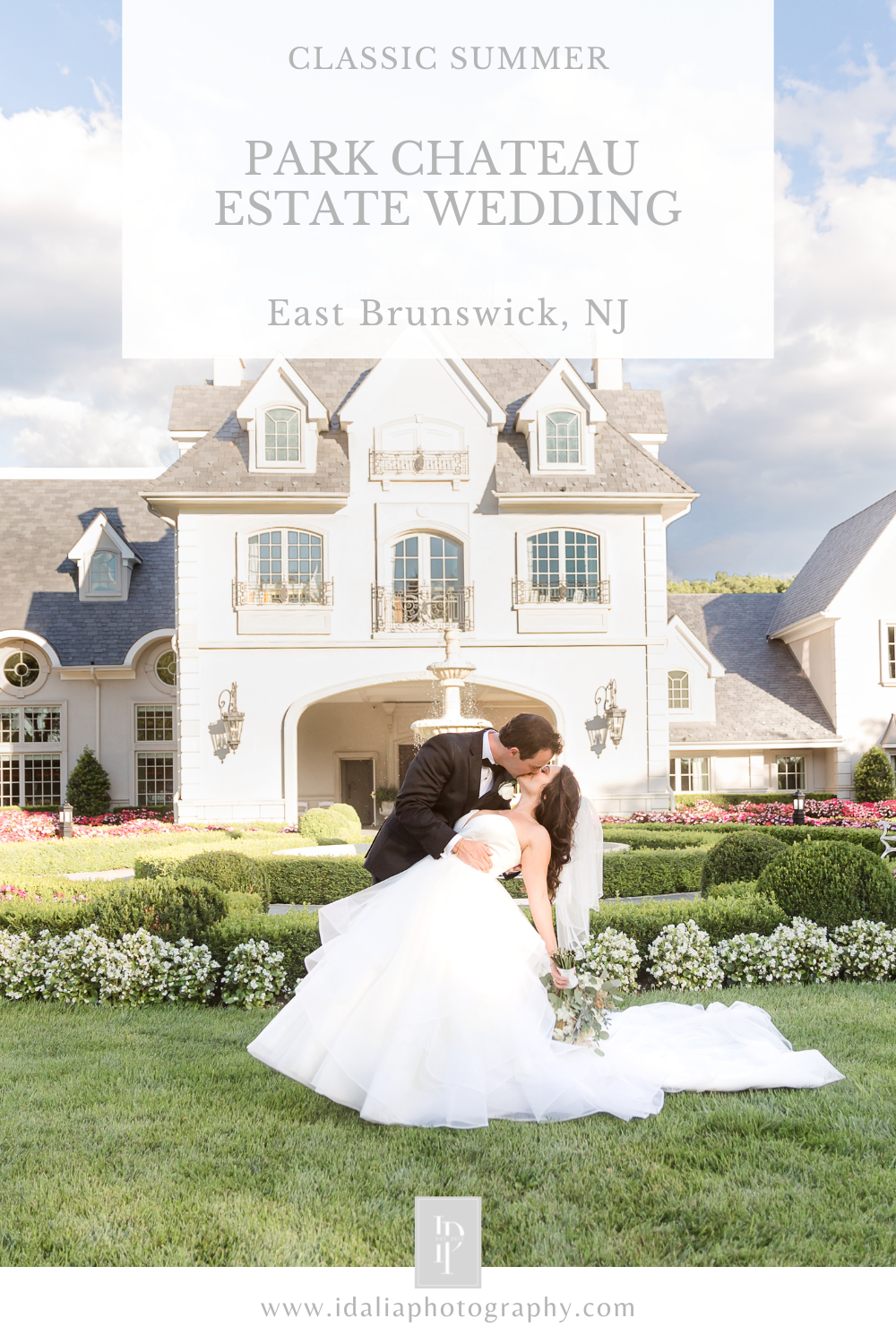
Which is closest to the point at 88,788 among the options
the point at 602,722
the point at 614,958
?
the point at 602,722

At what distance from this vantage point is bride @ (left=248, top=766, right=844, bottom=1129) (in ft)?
14.7

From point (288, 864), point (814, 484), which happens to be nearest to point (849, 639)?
point (814, 484)

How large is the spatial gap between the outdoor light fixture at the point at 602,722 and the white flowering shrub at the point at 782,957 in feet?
47.9

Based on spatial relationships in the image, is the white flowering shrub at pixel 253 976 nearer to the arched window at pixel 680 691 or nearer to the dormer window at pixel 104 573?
the arched window at pixel 680 691

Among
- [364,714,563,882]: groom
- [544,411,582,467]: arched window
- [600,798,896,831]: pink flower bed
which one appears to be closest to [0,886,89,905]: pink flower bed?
[364,714,563,882]: groom

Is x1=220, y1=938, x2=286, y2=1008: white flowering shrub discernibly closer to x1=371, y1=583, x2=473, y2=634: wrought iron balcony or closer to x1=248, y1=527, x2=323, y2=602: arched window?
x1=371, y1=583, x2=473, y2=634: wrought iron balcony

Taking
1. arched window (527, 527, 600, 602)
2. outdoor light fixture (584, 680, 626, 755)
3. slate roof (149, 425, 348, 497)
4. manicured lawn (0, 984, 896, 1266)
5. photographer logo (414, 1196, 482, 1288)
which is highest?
slate roof (149, 425, 348, 497)

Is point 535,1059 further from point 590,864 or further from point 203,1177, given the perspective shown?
point 203,1177

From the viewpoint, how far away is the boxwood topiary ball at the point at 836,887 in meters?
8.15

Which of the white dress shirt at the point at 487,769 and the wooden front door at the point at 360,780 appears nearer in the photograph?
the white dress shirt at the point at 487,769

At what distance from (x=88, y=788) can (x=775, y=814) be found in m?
17.3

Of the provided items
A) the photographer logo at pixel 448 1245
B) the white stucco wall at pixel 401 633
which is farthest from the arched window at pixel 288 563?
the photographer logo at pixel 448 1245

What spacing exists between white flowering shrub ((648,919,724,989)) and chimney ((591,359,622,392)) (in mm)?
21758

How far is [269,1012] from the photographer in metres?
7.16
